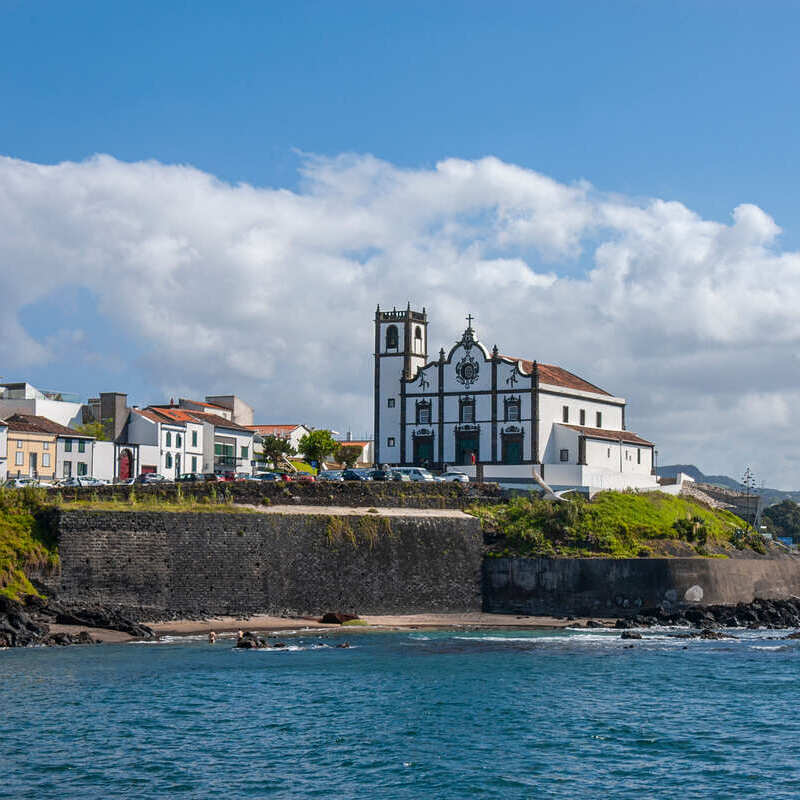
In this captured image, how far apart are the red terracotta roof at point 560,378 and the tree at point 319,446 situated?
15653 millimetres

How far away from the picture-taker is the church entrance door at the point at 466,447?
79.4 meters

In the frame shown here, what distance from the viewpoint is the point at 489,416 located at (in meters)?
78.9

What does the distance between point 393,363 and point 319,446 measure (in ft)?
28.2

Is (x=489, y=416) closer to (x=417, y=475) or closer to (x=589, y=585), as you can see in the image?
(x=417, y=475)

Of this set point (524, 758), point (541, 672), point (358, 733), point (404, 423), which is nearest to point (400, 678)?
point (541, 672)

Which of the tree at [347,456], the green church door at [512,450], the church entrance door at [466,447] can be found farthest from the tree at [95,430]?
the green church door at [512,450]

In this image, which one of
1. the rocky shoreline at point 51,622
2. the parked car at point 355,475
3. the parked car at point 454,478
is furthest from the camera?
the parked car at point 454,478

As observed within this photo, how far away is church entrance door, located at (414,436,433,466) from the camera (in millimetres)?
81188

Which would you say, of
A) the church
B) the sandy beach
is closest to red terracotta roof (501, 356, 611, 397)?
the church

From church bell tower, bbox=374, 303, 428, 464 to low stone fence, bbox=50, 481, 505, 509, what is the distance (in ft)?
60.0

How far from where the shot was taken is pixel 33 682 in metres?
36.0

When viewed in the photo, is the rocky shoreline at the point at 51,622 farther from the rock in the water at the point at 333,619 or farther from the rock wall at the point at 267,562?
the rock in the water at the point at 333,619

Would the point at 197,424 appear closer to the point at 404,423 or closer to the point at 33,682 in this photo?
the point at 404,423

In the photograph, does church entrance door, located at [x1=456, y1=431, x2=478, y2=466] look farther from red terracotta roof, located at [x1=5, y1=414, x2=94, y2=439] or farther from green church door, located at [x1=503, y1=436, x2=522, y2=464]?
red terracotta roof, located at [x1=5, y1=414, x2=94, y2=439]
